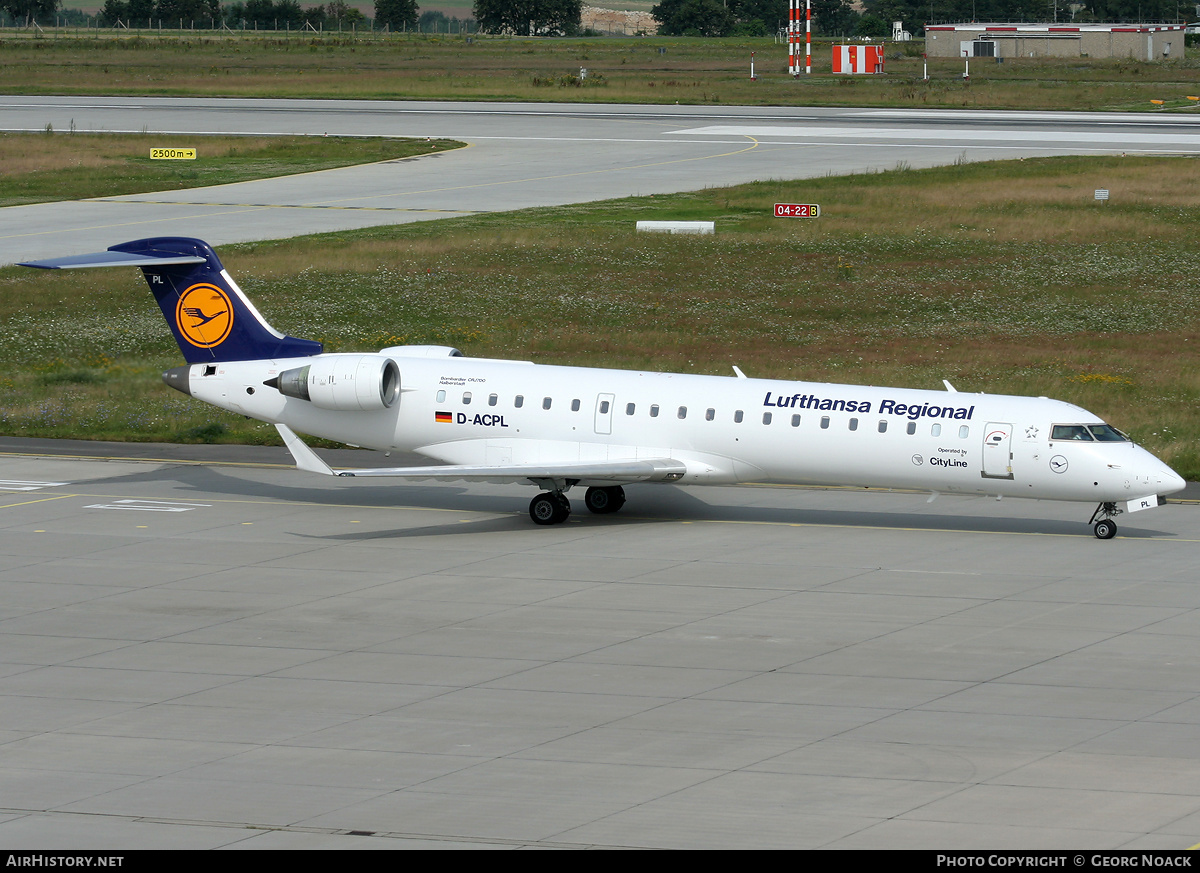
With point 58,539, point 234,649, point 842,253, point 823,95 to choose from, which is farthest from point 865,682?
point 823,95

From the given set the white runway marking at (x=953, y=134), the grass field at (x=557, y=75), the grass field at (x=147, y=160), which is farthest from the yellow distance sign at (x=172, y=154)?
the grass field at (x=557, y=75)

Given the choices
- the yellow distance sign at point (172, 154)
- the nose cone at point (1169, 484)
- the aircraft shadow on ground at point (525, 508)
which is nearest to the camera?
the nose cone at point (1169, 484)

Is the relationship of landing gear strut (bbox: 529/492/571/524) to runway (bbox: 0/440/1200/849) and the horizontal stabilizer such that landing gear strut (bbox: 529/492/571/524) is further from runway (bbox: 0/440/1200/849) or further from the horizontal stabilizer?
the horizontal stabilizer

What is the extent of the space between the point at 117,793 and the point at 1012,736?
1012 centimetres

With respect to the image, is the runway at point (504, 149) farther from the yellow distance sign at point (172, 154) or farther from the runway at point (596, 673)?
the runway at point (596, 673)

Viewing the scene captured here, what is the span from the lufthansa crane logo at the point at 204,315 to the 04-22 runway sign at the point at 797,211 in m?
35.9

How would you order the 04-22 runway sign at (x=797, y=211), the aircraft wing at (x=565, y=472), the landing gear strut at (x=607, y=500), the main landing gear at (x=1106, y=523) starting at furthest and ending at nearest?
the 04-22 runway sign at (x=797, y=211), the landing gear strut at (x=607, y=500), the aircraft wing at (x=565, y=472), the main landing gear at (x=1106, y=523)

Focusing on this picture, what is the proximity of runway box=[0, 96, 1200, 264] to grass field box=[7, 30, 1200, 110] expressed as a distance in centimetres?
750

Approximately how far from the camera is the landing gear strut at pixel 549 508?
31.7 m

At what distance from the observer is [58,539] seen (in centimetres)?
3039

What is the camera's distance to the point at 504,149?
84.9 m

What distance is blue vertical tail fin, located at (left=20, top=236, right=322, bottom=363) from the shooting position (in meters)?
33.3

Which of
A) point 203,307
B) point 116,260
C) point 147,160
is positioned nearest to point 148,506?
point 203,307
